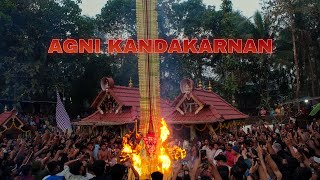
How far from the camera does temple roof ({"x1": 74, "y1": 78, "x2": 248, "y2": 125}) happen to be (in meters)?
19.9

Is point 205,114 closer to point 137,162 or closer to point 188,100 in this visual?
point 188,100

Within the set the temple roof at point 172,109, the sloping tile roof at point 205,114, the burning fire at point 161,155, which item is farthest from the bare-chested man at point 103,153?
the sloping tile roof at point 205,114

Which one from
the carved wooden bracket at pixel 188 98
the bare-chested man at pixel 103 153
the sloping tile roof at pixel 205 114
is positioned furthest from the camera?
the carved wooden bracket at pixel 188 98

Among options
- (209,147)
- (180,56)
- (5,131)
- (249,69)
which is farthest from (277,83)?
(209,147)

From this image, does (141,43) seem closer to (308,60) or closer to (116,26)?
(308,60)

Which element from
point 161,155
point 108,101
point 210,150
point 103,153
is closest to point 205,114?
point 108,101

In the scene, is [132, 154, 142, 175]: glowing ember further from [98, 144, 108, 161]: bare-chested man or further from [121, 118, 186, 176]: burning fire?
[98, 144, 108, 161]: bare-chested man

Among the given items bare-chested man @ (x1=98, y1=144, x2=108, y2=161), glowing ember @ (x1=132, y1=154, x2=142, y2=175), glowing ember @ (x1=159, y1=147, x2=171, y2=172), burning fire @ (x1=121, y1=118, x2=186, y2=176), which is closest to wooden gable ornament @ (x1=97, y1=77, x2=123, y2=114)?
bare-chested man @ (x1=98, y1=144, x2=108, y2=161)

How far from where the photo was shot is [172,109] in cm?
2084

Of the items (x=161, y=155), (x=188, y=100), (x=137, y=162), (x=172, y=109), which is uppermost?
(x=188, y=100)

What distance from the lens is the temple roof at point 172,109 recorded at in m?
19.9

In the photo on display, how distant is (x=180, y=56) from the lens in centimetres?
3975

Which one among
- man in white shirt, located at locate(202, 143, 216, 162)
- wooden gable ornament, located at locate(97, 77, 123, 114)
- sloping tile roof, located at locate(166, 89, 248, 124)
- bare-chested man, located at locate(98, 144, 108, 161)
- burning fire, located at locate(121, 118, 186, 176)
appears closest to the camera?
burning fire, located at locate(121, 118, 186, 176)

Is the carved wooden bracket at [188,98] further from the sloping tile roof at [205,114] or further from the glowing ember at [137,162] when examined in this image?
the glowing ember at [137,162]
